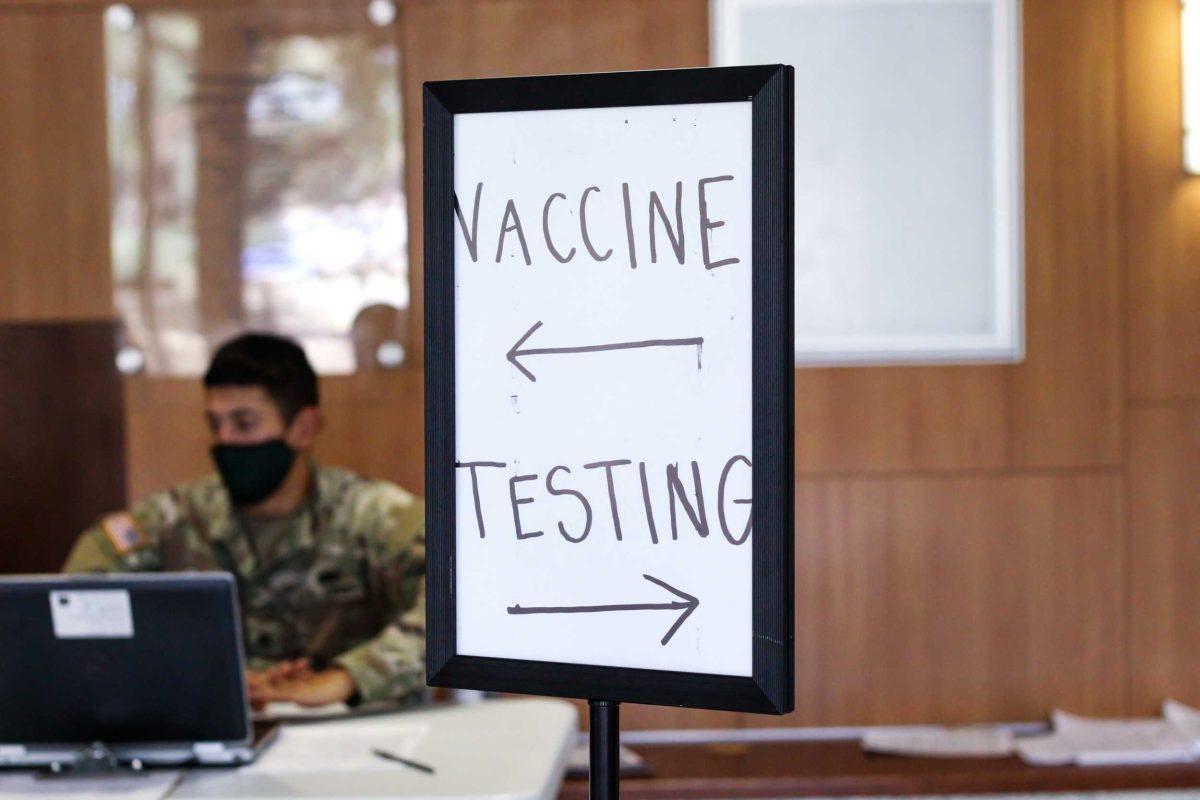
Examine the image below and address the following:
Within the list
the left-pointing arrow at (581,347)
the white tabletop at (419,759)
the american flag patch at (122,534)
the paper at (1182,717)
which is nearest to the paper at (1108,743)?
the paper at (1182,717)

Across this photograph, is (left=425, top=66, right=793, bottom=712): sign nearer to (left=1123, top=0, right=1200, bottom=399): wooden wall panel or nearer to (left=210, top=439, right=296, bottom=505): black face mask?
(left=210, top=439, right=296, bottom=505): black face mask

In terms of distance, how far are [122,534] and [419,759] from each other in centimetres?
109

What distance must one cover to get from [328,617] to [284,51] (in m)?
1.38

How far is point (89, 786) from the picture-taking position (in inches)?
60.4

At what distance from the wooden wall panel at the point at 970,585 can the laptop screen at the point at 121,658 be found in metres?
1.64

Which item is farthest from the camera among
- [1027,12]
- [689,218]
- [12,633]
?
[1027,12]

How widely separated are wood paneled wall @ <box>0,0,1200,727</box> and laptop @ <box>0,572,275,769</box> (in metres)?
1.31

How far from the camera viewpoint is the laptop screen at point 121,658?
1.52 metres

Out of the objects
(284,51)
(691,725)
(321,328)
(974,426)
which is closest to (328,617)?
(321,328)

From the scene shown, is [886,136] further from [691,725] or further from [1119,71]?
[691,725]

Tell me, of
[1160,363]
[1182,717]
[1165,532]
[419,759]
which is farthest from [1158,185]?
[419,759]

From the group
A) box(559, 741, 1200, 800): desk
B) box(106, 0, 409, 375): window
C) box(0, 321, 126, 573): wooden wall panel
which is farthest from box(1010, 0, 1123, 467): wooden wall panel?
box(0, 321, 126, 573): wooden wall panel

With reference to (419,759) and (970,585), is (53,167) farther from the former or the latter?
(970,585)

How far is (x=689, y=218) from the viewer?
0.73 m
